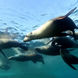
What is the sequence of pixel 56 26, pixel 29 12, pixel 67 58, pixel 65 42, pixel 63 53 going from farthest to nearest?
1. pixel 29 12
2. pixel 65 42
3. pixel 63 53
4. pixel 67 58
5. pixel 56 26

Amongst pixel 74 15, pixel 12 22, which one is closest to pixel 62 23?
pixel 74 15

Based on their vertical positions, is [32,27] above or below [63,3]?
below

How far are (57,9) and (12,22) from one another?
513cm

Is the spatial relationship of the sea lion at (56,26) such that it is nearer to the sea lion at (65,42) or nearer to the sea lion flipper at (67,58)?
the sea lion flipper at (67,58)

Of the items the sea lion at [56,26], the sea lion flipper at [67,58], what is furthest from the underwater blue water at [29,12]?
the sea lion at [56,26]

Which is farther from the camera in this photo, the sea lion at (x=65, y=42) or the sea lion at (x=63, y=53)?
the sea lion at (x=65, y=42)

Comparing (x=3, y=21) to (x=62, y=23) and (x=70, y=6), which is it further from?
(x=62, y=23)

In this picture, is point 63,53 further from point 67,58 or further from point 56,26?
point 56,26

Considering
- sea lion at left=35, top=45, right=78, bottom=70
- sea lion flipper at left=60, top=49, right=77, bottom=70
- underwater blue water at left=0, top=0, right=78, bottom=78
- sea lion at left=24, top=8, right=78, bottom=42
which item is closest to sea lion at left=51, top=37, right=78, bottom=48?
sea lion at left=35, top=45, right=78, bottom=70

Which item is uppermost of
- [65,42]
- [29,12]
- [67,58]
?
[29,12]

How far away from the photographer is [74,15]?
14.3m

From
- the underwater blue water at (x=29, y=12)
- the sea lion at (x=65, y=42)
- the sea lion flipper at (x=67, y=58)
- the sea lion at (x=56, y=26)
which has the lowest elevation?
the sea lion flipper at (x=67, y=58)

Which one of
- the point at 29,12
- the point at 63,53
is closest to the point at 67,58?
the point at 63,53

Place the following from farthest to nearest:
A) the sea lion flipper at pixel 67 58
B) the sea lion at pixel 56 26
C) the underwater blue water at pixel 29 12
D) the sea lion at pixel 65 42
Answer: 1. the underwater blue water at pixel 29 12
2. the sea lion at pixel 65 42
3. the sea lion flipper at pixel 67 58
4. the sea lion at pixel 56 26
